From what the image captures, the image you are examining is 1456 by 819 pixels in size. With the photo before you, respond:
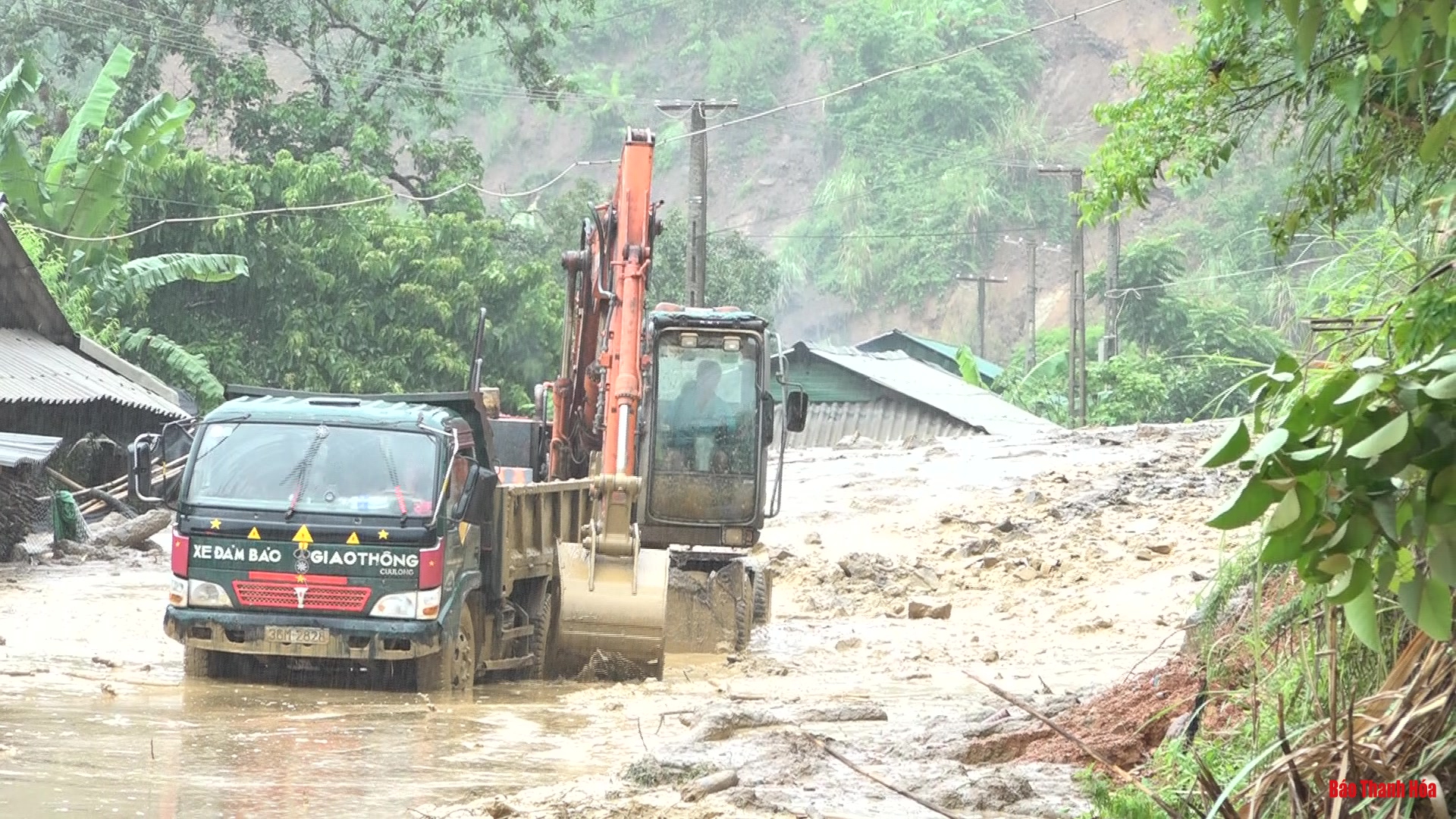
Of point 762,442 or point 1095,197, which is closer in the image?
point 1095,197

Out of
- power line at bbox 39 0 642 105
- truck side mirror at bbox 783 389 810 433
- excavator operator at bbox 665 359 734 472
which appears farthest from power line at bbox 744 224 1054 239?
truck side mirror at bbox 783 389 810 433

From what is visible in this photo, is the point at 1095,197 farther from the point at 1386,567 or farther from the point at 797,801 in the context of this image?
the point at 1386,567

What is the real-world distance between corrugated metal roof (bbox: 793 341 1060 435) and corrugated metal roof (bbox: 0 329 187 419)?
20.3 m

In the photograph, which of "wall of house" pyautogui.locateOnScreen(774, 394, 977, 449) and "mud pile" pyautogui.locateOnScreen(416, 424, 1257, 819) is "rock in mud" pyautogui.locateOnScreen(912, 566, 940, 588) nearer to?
"mud pile" pyautogui.locateOnScreen(416, 424, 1257, 819)

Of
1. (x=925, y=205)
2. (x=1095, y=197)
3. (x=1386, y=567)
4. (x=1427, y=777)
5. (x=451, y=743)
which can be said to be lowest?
(x=451, y=743)

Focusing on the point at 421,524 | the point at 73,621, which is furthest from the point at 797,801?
the point at 73,621

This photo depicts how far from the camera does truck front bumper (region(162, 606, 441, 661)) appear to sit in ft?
37.8

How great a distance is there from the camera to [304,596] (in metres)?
11.5

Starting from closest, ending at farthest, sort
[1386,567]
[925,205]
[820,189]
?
[1386,567] < [925,205] < [820,189]

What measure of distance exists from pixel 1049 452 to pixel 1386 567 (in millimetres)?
27480

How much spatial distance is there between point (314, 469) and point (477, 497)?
4.19 ft

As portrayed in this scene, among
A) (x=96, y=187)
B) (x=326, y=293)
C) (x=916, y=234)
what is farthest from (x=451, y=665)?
(x=916, y=234)

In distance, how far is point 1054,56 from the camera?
8044 cm

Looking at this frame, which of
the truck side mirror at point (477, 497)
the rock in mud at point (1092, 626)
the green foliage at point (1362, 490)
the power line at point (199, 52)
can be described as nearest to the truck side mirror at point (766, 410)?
the truck side mirror at point (477, 497)
